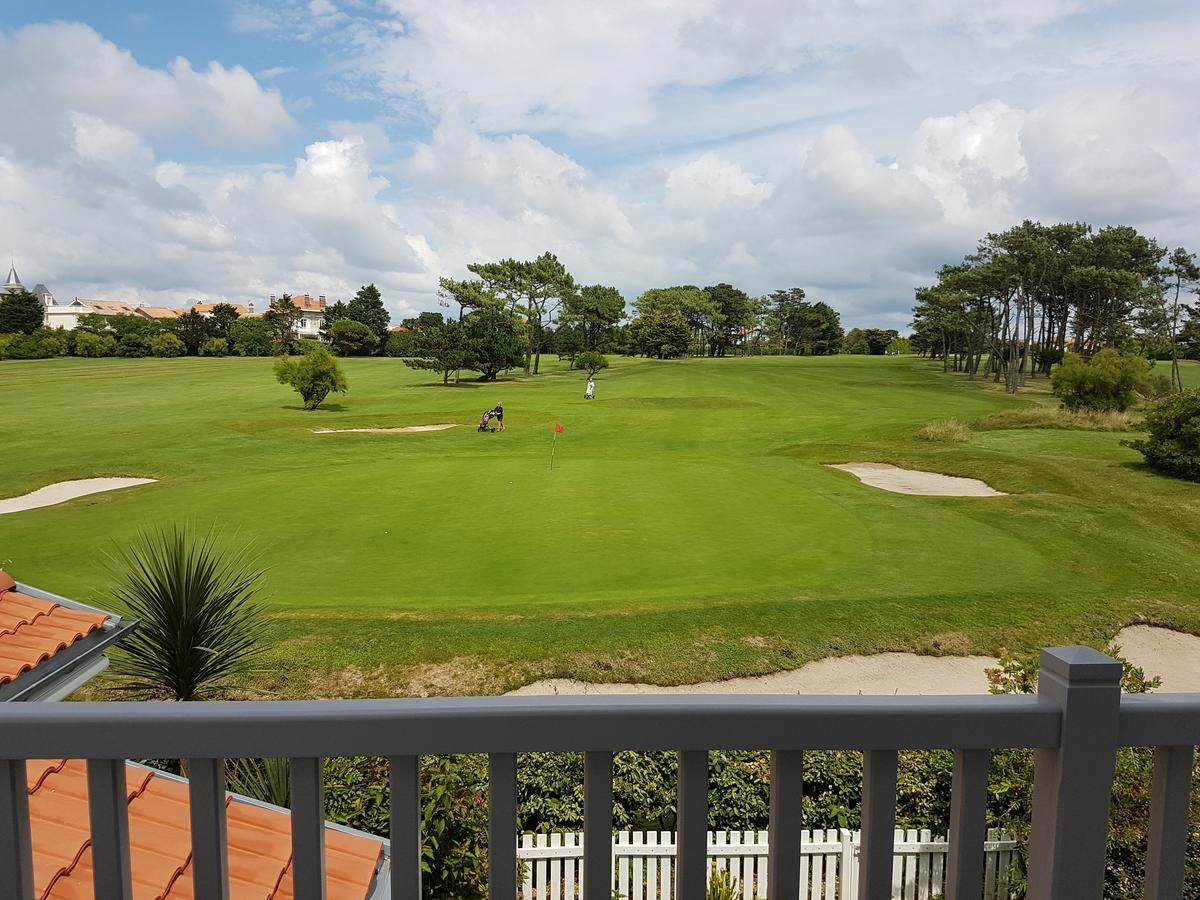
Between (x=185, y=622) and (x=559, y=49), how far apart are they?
13586mm

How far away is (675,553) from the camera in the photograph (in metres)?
13.1

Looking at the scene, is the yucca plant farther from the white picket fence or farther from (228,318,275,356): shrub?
(228,318,275,356): shrub

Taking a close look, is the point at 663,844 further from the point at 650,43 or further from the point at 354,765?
the point at 650,43

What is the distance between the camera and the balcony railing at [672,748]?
58.4 inches

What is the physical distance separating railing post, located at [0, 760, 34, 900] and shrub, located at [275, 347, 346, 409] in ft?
128

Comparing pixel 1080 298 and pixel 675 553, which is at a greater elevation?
pixel 1080 298

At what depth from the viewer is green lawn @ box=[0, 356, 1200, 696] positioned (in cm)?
990

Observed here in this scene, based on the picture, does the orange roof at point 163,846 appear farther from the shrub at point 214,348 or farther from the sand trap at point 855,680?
the shrub at point 214,348

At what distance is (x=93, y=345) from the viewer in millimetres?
64938

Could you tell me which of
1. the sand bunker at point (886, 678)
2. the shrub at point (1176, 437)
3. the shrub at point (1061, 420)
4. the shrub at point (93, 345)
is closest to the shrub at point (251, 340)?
the shrub at point (93, 345)

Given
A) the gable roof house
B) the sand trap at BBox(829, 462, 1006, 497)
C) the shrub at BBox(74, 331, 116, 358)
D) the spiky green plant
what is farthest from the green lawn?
the shrub at BBox(74, 331, 116, 358)

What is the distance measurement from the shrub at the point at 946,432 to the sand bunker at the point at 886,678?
1886 cm

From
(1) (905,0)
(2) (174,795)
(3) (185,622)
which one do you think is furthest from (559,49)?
(2) (174,795)

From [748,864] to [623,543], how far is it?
27.3ft
